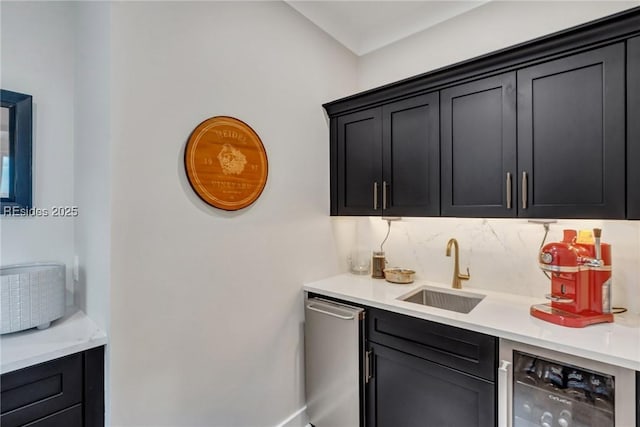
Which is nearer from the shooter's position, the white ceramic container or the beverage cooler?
the beverage cooler

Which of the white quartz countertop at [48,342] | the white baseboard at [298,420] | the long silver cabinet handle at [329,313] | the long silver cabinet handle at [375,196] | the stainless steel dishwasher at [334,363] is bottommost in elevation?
the white baseboard at [298,420]

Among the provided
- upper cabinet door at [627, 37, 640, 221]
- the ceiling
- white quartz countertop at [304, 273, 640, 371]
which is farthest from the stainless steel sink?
the ceiling

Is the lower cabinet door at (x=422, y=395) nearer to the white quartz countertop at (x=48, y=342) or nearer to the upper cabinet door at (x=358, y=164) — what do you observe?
the upper cabinet door at (x=358, y=164)

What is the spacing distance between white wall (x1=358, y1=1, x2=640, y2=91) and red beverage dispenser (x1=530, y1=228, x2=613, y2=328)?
1.22m

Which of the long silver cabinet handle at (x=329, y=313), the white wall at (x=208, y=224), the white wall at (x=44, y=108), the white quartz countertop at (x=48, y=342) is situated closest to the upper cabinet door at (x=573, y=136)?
the long silver cabinet handle at (x=329, y=313)

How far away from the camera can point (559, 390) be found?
1.23m

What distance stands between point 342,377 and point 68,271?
5.44 ft

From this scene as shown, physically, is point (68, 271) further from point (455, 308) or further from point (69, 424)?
point (455, 308)

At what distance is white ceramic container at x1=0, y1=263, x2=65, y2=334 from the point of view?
121 centimetres

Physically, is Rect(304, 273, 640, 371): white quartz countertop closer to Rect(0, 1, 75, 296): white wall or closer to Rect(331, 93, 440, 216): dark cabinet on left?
Rect(331, 93, 440, 216): dark cabinet on left

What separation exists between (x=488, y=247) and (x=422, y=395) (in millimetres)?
994

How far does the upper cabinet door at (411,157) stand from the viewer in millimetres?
1821

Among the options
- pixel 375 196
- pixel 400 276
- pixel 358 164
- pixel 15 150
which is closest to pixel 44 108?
pixel 15 150

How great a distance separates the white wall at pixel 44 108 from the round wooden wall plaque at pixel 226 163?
754 mm
